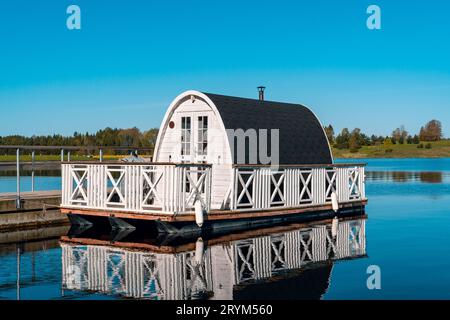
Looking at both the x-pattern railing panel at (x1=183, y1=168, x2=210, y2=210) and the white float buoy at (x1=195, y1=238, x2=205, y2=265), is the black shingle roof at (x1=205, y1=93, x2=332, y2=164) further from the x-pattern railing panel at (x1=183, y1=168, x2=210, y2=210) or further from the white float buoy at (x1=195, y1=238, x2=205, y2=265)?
the white float buoy at (x1=195, y1=238, x2=205, y2=265)

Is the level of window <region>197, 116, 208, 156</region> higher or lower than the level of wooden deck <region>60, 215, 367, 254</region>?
higher

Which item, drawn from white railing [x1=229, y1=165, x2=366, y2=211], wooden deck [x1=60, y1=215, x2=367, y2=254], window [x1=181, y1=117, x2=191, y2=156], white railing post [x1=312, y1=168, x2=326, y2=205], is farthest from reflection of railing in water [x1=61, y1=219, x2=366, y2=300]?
window [x1=181, y1=117, x2=191, y2=156]

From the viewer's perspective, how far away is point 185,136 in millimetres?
21125

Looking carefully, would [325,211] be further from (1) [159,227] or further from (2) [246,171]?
(1) [159,227]

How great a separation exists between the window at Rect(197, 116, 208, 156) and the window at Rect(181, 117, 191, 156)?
462 millimetres

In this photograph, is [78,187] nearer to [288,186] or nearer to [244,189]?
[244,189]

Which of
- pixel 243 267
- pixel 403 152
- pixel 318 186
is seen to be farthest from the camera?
pixel 403 152

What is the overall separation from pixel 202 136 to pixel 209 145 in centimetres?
53

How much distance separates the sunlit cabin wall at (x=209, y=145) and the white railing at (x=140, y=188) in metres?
0.76

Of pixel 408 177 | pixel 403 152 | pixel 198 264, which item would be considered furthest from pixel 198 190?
pixel 403 152

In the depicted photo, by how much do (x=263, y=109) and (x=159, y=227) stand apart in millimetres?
7942

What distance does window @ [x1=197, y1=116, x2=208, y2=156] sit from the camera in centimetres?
2064

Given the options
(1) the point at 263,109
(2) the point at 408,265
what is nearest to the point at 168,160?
(1) the point at 263,109

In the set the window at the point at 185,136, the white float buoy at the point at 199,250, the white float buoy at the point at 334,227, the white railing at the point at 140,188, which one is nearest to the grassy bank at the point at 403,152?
the white float buoy at the point at 334,227
